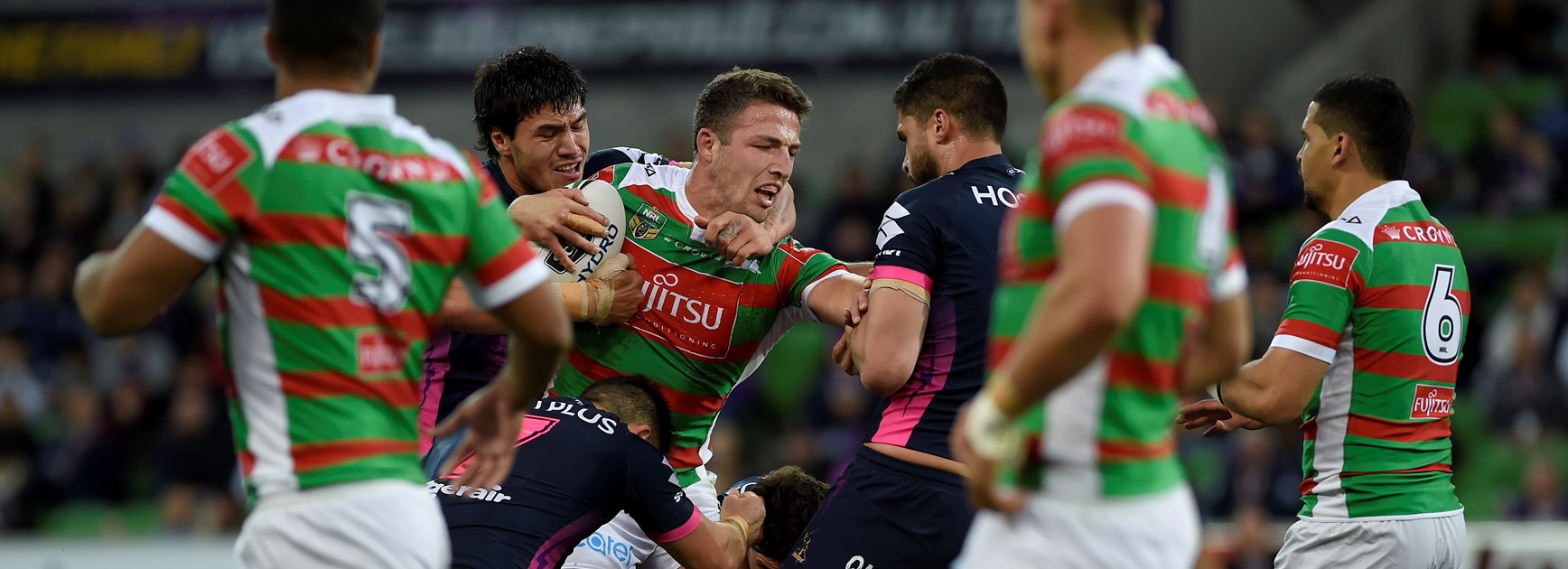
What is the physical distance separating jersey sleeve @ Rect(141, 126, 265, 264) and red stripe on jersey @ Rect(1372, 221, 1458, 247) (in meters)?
3.67

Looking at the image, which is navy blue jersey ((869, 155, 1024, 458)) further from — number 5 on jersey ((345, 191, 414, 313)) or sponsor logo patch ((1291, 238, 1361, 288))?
number 5 on jersey ((345, 191, 414, 313))

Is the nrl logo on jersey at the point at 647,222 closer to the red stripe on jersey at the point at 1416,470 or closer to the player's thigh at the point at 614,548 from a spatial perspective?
the player's thigh at the point at 614,548

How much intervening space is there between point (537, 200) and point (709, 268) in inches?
28.9

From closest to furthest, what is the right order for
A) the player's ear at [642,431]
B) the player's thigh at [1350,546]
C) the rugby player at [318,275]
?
the rugby player at [318,275]
the player's thigh at [1350,546]
the player's ear at [642,431]

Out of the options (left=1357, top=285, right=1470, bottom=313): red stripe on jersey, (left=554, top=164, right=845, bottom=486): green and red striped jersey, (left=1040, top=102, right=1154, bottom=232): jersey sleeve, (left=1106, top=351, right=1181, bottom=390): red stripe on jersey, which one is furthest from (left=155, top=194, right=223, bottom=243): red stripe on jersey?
(left=1357, top=285, right=1470, bottom=313): red stripe on jersey

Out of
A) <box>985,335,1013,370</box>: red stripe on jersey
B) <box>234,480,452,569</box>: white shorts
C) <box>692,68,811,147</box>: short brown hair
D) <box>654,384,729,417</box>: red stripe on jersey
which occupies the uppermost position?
<box>692,68,811,147</box>: short brown hair

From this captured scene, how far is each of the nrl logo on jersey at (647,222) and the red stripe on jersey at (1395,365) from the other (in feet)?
8.39

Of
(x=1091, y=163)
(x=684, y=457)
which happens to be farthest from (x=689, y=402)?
(x=1091, y=163)

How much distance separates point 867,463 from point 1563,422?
9.02 meters

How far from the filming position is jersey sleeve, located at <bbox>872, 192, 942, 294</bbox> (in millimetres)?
5281

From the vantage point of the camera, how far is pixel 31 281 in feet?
60.3

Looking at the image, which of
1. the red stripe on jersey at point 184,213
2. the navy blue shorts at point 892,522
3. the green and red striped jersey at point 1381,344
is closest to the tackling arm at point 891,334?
the navy blue shorts at point 892,522

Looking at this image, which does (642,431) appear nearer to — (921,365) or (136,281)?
(921,365)

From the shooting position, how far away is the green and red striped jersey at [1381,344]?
17.7ft
